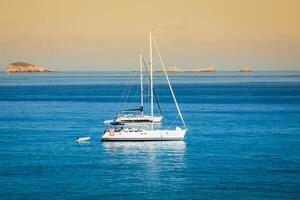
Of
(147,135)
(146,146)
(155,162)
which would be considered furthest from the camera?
(147,135)

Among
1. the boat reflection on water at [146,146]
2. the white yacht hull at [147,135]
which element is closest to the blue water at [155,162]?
the boat reflection on water at [146,146]

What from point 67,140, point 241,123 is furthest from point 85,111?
point 67,140

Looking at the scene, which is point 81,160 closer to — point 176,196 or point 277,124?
point 176,196

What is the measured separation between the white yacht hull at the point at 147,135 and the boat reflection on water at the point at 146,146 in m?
0.51

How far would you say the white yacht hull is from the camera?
74250 millimetres

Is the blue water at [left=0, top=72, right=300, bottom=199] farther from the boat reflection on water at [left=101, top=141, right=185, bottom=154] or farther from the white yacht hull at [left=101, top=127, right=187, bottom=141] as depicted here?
the white yacht hull at [left=101, top=127, right=187, bottom=141]

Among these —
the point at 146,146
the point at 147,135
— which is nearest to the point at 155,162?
the point at 146,146

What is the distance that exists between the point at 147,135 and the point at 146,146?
106 inches

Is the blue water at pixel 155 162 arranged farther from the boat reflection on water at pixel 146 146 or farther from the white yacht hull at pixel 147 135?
the white yacht hull at pixel 147 135

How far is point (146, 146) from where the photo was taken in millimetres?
71750

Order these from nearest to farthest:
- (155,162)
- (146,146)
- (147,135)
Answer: (155,162)
(146,146)
(147,135)

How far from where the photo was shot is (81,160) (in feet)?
210

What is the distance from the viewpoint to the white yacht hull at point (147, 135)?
244 feet

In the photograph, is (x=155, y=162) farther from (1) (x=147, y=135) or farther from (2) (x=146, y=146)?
(1) (x=147, y=135)
